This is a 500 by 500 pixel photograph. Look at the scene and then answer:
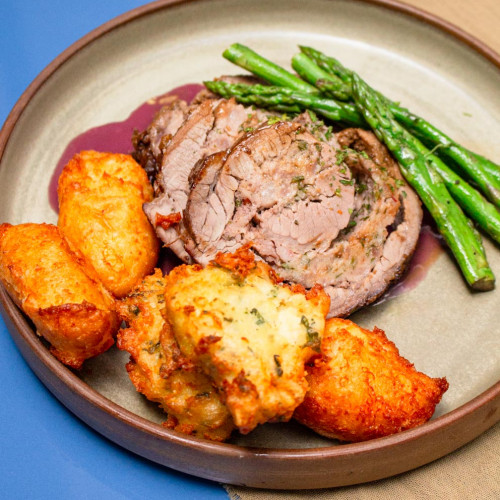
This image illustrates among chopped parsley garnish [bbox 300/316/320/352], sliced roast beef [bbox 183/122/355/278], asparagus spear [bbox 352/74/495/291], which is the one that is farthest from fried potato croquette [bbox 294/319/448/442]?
asparagus spear [bbox 352/74/495/291]

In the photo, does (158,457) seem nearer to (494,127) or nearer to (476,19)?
(494,127)

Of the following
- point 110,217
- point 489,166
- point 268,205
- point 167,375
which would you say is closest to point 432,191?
point 489,166

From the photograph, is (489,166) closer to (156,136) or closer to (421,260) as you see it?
(421,260)

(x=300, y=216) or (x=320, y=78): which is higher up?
(x=320, y=78)

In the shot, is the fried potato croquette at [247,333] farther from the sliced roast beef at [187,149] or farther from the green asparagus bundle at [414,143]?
the green asparagus bundle at [414,143]

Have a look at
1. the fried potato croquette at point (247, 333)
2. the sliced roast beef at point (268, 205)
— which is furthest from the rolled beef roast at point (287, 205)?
the fried potato croquette at point (247, 333)

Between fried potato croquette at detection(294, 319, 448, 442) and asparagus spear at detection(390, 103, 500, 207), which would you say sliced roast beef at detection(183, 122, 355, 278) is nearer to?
fried potato croquette at detection(294, 319, 448, 442)
